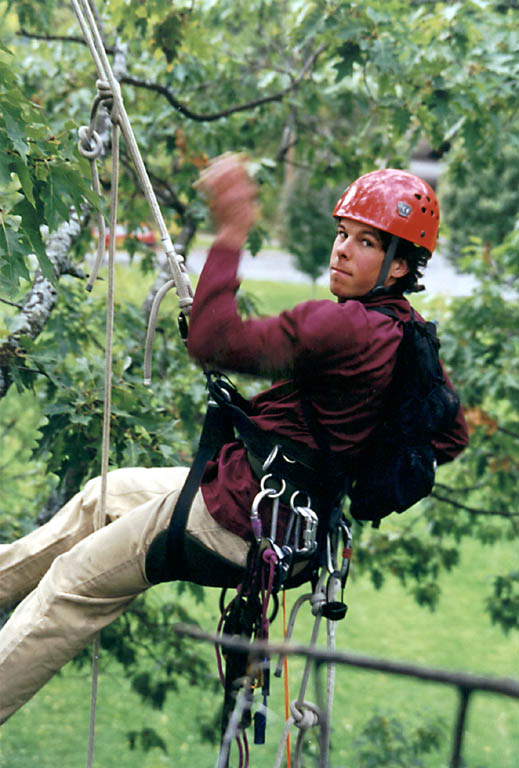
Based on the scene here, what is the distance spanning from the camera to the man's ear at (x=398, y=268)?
2.56m

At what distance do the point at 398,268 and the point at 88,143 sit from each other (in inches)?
40.8

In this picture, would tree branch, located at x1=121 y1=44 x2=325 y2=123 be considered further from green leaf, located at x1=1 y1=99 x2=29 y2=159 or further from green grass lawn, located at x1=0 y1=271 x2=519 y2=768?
green leaf, located at x1=1 y1=99 x2=29 y2=159

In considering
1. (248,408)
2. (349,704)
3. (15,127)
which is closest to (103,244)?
(15,127)

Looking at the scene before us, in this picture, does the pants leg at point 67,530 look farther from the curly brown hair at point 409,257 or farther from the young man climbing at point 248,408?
the curly brown hair at point 409,257

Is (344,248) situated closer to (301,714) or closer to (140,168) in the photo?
(140,168)

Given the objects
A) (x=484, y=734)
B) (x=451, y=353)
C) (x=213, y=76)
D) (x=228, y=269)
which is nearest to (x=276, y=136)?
(x=213, y=76)

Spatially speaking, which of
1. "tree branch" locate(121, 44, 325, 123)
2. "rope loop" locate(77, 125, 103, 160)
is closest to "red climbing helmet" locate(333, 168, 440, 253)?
"rope loop" locate(77, 125, 103, 160)

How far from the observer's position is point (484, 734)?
840 centimetres

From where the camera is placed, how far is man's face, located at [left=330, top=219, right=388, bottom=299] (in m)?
2.51

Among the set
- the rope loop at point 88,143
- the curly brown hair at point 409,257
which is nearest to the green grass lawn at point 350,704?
the rope loop at point 88,143

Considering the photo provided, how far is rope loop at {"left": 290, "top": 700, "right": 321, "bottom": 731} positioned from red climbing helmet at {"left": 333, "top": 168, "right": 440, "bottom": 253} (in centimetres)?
126

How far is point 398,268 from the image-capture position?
257cm

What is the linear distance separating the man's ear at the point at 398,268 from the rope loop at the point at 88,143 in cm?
95

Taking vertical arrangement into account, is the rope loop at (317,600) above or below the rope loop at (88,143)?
below
